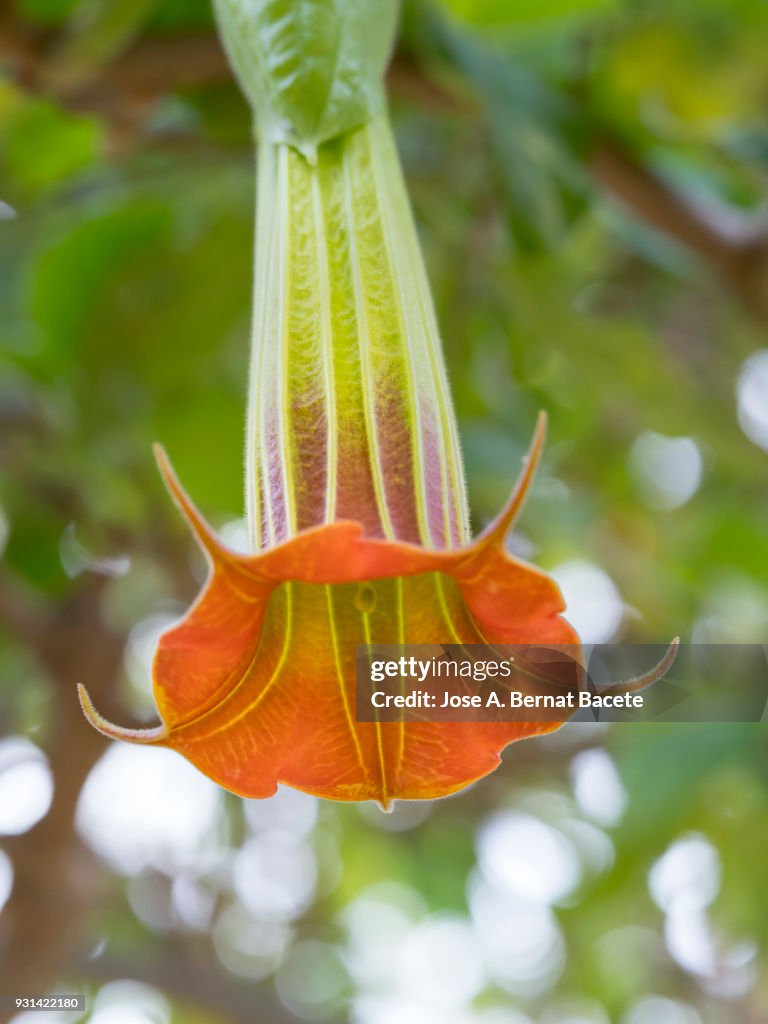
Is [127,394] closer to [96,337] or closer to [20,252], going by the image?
[96,337]

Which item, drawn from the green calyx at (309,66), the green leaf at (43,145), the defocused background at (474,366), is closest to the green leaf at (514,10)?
the defocused background at (474,366)

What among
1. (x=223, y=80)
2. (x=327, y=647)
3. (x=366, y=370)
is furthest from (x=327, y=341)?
(x=223, y=80)

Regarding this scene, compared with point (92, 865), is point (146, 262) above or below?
above

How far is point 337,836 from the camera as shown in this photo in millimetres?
2281

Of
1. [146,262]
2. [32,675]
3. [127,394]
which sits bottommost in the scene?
[32,675]

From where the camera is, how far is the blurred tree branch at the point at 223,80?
819 millimetres

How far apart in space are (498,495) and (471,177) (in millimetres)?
366

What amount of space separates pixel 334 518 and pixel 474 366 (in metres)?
0.75

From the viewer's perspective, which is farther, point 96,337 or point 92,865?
point 92,865

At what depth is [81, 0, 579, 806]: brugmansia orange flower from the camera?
37 cm

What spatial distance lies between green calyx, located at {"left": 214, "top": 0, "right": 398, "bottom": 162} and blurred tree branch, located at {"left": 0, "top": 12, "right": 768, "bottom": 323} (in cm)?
32

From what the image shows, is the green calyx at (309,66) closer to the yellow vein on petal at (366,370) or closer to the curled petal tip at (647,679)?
the yellow vein on petal at (366,370)

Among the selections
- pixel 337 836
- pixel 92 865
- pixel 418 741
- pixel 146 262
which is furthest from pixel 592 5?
pixel 337 836

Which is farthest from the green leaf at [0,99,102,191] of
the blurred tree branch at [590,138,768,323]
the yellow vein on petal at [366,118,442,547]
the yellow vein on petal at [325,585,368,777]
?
the yellow vein on petal at [325,585,368,777]
